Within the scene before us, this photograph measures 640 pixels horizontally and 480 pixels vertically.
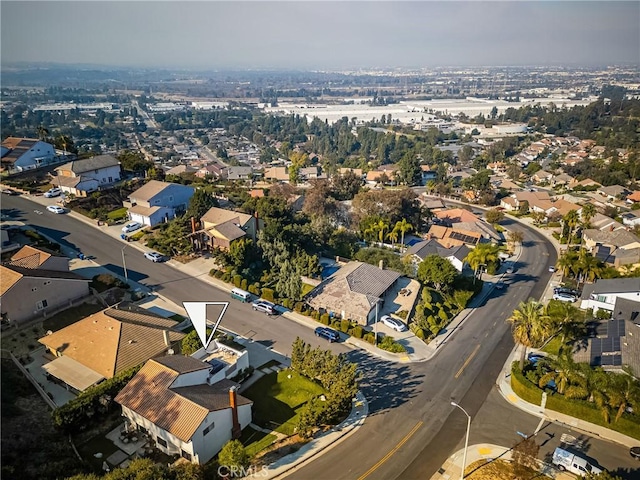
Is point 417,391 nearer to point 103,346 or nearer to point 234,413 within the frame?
point 234,413

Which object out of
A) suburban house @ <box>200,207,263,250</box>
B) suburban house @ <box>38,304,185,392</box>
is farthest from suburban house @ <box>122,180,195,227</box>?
suburban house @ <box>38,304,185,392</box>

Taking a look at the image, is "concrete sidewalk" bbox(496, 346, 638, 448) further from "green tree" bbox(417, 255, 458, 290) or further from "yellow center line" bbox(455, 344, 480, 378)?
"green tree" bbox(417, 255, 458, 290)

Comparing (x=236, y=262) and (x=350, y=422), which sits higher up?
(x=236, y=262)

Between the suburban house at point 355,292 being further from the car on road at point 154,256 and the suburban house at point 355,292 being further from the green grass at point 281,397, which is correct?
the car on road at point 154,256

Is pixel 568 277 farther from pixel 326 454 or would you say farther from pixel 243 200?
pixel 243 200

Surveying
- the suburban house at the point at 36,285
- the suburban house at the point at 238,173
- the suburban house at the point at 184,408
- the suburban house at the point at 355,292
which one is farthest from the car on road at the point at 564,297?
the suburban house at the point at 238,173

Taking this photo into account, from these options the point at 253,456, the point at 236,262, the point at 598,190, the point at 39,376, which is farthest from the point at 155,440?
the point at 598,190
